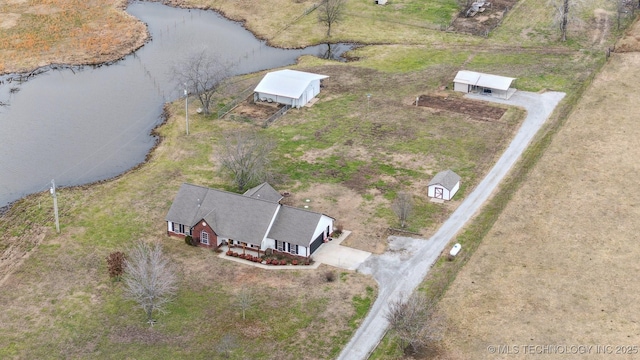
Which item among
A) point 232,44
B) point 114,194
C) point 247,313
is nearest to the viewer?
point 247,313

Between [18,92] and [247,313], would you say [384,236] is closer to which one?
[247,313]

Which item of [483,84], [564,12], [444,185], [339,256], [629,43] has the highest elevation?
[564,12]

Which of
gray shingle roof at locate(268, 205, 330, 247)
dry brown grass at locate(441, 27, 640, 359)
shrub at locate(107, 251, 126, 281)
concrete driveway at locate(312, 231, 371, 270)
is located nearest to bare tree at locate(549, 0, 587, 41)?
dry brown grass at locate(441, 27, 640, 359)

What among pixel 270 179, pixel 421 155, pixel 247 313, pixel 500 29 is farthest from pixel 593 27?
pixel 247 313

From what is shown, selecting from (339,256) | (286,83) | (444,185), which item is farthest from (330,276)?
(286,83)

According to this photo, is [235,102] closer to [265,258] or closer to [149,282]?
[265,258]

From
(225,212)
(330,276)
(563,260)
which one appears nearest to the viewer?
(330,276)
